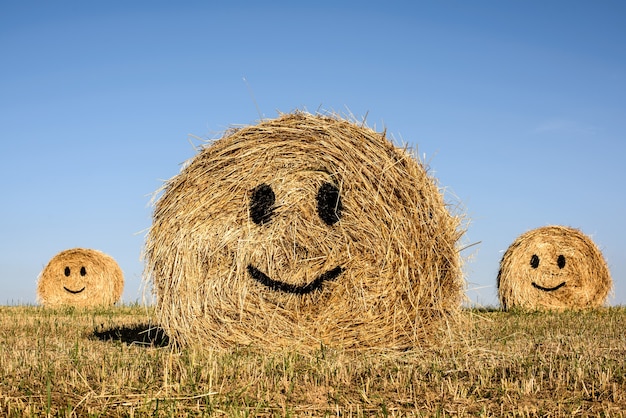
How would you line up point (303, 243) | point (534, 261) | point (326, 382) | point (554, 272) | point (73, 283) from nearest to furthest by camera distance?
point (326, 382) → point (303, 243) → point (554, 272) → point (534, 261) → point (73, 283)

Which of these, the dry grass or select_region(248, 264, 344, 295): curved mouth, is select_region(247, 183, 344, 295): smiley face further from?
the dry grass

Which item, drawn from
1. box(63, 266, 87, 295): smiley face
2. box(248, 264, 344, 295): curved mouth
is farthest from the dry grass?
box(63, 266, 87, 295): smiley face

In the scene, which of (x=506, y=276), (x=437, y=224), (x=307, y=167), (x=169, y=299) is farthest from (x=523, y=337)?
(x=506, y=276)

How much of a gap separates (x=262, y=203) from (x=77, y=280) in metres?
9.52

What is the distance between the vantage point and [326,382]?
4.23 meters

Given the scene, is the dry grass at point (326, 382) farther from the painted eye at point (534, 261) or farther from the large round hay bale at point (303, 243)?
the painted eye at point (534, 261)

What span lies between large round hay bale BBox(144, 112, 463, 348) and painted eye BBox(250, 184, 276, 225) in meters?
0.01

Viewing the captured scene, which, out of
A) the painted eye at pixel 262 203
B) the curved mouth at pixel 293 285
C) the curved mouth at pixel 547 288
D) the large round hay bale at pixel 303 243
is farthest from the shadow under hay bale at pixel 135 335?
the curved mouth at pixel 547 288

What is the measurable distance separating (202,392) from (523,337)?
4155mm

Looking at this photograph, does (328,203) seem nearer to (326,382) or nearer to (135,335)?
(326,382)

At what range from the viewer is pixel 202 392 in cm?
393

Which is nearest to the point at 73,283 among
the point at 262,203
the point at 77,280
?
the point at 77,280

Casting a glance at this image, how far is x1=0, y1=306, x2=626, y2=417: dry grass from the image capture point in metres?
3.69

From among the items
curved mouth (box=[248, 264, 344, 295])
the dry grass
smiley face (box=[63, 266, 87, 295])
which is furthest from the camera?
smiley face (box=[63, 266, 87, 295])
